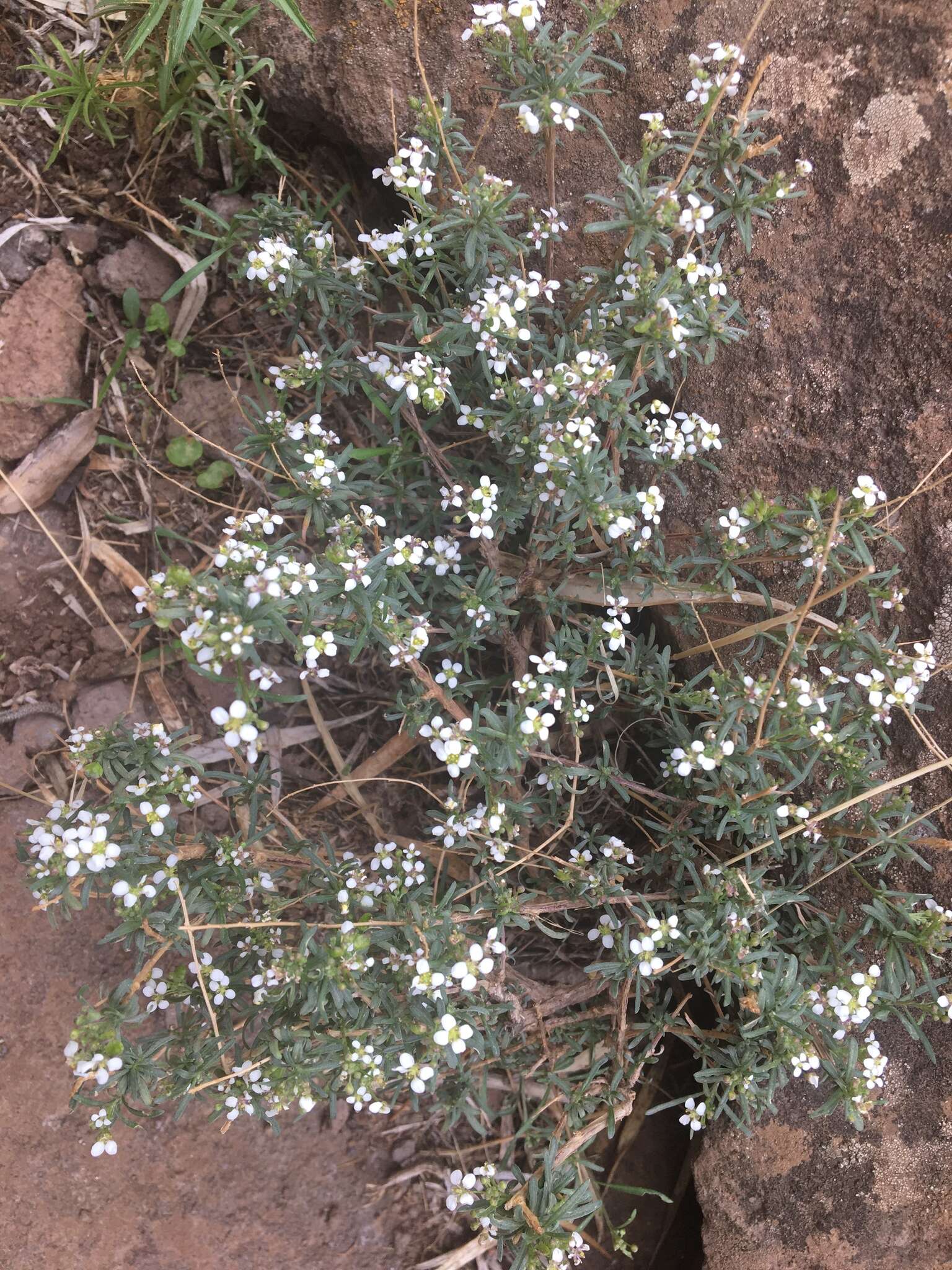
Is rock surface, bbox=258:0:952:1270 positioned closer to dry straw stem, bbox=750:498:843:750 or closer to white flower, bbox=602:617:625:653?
dry straw stem, bbox=750:498:843:750

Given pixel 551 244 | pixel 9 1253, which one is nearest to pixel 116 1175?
pixel 9 1253

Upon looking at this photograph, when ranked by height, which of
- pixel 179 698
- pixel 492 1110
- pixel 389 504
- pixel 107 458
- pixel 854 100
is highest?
pixel 854 100

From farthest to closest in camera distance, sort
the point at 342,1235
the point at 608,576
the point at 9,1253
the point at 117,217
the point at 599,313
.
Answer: the point at 117,217 < the point at 342,1235 < the point at 9,1253 < the point at 608,576 < the point at 599,313

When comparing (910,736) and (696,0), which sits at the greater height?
(696,0)

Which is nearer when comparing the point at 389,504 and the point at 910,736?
the point at 910,736

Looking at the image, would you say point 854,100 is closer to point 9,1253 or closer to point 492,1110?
point 492,1110

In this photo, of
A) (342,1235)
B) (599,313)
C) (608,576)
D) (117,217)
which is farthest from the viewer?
(117,217)
